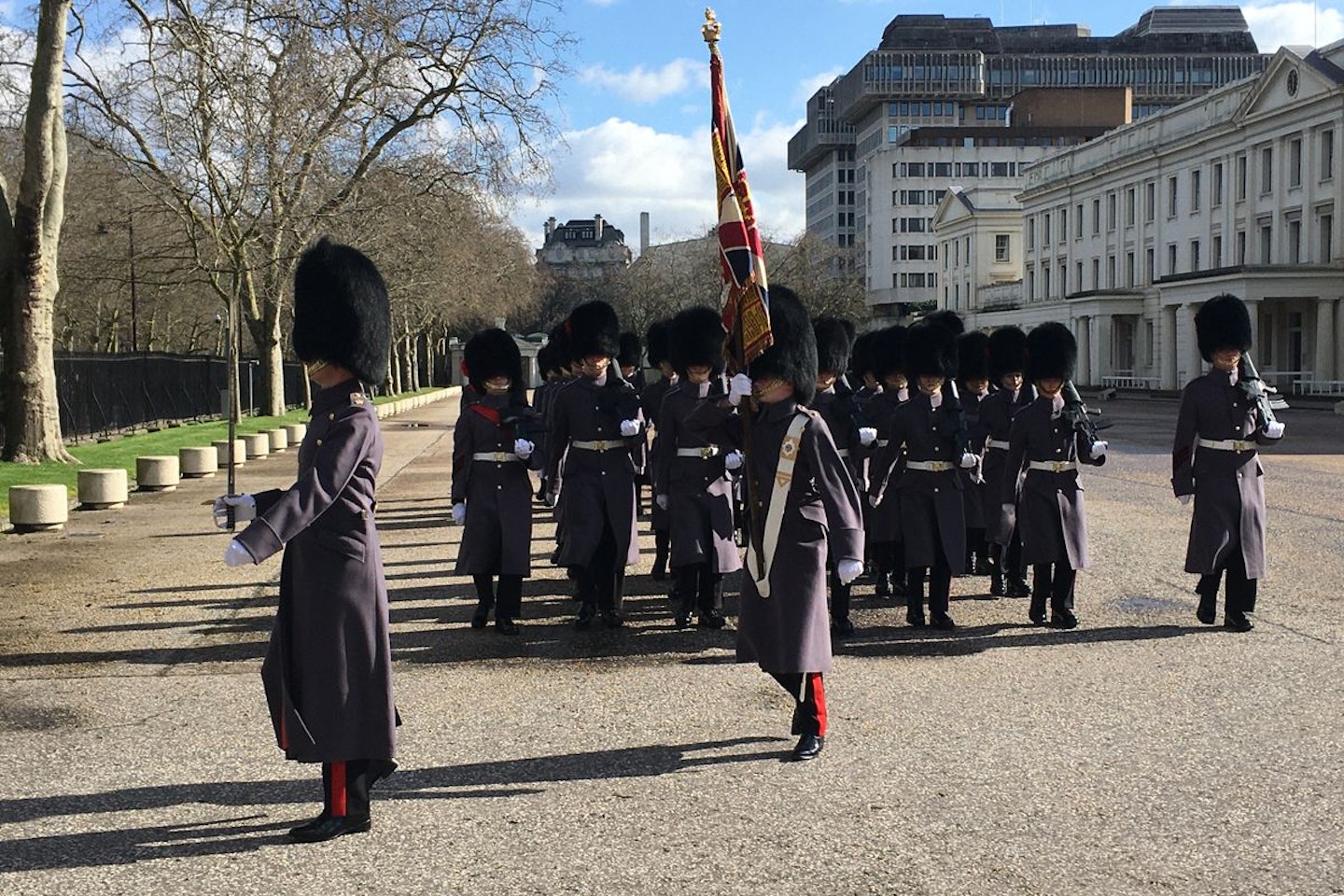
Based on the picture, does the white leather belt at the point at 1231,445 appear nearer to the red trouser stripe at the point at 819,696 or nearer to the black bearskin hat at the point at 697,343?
the black bearskin hat at the point at 697,343

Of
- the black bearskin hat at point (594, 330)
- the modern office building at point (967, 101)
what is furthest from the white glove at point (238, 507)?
the modern office building at point (967, 101)

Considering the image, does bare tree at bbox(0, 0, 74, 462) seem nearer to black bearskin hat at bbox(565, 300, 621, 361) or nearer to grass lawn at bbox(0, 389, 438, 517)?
grass lawn at bbox(0, 389, 438, 517)

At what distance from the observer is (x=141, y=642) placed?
365 inches

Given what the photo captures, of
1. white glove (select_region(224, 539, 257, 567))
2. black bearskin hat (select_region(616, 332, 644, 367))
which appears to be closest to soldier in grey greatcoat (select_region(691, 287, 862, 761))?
white glove (select_region(224, 539, 257, 567))

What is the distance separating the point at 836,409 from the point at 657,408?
3.22 meters

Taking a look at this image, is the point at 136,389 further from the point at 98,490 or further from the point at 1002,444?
the point at 1002,444

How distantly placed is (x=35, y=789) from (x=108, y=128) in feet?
100

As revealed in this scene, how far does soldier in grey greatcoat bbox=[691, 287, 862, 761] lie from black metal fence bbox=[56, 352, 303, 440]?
62.4 feet

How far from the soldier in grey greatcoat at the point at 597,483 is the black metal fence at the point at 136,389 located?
15682 millimetres

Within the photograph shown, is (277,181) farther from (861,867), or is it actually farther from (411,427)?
(861,867)

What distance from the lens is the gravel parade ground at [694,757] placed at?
16.5 feet

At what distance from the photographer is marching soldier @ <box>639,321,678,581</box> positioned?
10625 millimetres

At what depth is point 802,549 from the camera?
6.67m

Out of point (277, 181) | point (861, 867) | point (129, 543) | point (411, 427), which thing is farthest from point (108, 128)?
point (861, 867)
